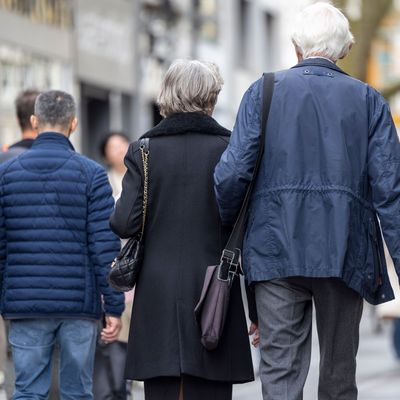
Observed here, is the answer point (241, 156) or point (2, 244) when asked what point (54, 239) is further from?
point (241, 156)

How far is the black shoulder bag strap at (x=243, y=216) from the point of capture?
6.04 m

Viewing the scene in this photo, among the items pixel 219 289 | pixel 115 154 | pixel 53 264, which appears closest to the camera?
pixel 219 289

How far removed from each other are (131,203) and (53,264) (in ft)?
3.21

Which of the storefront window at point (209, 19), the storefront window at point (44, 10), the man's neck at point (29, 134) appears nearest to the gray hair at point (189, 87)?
the man's neck at point (29, 134)

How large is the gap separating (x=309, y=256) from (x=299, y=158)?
39cm

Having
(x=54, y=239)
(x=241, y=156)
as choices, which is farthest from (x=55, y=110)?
(x=241, y=156)

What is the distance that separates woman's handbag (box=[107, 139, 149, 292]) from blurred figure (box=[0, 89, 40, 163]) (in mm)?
2424

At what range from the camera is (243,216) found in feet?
20.1

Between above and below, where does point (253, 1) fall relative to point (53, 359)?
above

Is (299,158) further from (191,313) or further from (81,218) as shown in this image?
(81,218)

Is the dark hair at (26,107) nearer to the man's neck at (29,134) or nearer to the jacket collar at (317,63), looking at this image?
the man's neck at (29,134)

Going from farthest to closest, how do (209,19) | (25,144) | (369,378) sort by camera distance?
(209,19)
(369,378)
(25,144)

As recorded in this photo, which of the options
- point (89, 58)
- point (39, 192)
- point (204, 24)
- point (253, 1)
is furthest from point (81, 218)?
point (253, 1)

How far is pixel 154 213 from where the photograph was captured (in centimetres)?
644
